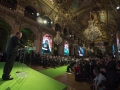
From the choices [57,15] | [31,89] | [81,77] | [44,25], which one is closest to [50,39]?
[44,25]

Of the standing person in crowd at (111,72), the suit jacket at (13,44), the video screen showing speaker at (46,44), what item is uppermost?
the video screen showing speaker at (46,44)

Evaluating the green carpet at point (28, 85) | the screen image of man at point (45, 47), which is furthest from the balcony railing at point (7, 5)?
the green carpet at point (28, 85)

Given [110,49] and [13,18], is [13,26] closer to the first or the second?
[13,18]

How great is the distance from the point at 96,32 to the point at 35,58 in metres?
8.03

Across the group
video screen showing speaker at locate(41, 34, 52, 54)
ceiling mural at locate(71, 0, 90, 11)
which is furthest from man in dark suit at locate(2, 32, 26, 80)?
ceiling mural at locate(71, 0, 90, 11)

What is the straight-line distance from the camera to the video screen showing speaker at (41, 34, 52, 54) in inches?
459

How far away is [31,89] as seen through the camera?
2016 millimetres

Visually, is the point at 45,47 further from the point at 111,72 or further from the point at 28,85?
the point at 111,72

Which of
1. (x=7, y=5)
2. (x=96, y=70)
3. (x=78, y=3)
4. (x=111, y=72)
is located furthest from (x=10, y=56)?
(x=78, y=3)

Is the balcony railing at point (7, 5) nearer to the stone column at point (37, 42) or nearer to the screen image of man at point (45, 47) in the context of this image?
the stone column at point (37, 42)

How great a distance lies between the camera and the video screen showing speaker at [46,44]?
11651 millimetres

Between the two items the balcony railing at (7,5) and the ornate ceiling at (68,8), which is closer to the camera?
the balcony railing at (7,5)

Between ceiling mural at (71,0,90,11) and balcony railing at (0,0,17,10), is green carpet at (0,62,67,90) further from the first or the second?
ceiling mural at (71,0,90,11)

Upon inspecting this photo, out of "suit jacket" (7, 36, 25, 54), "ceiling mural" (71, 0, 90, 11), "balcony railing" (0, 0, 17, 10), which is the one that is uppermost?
"ceiling mural" (71, 0, 90, 11)
